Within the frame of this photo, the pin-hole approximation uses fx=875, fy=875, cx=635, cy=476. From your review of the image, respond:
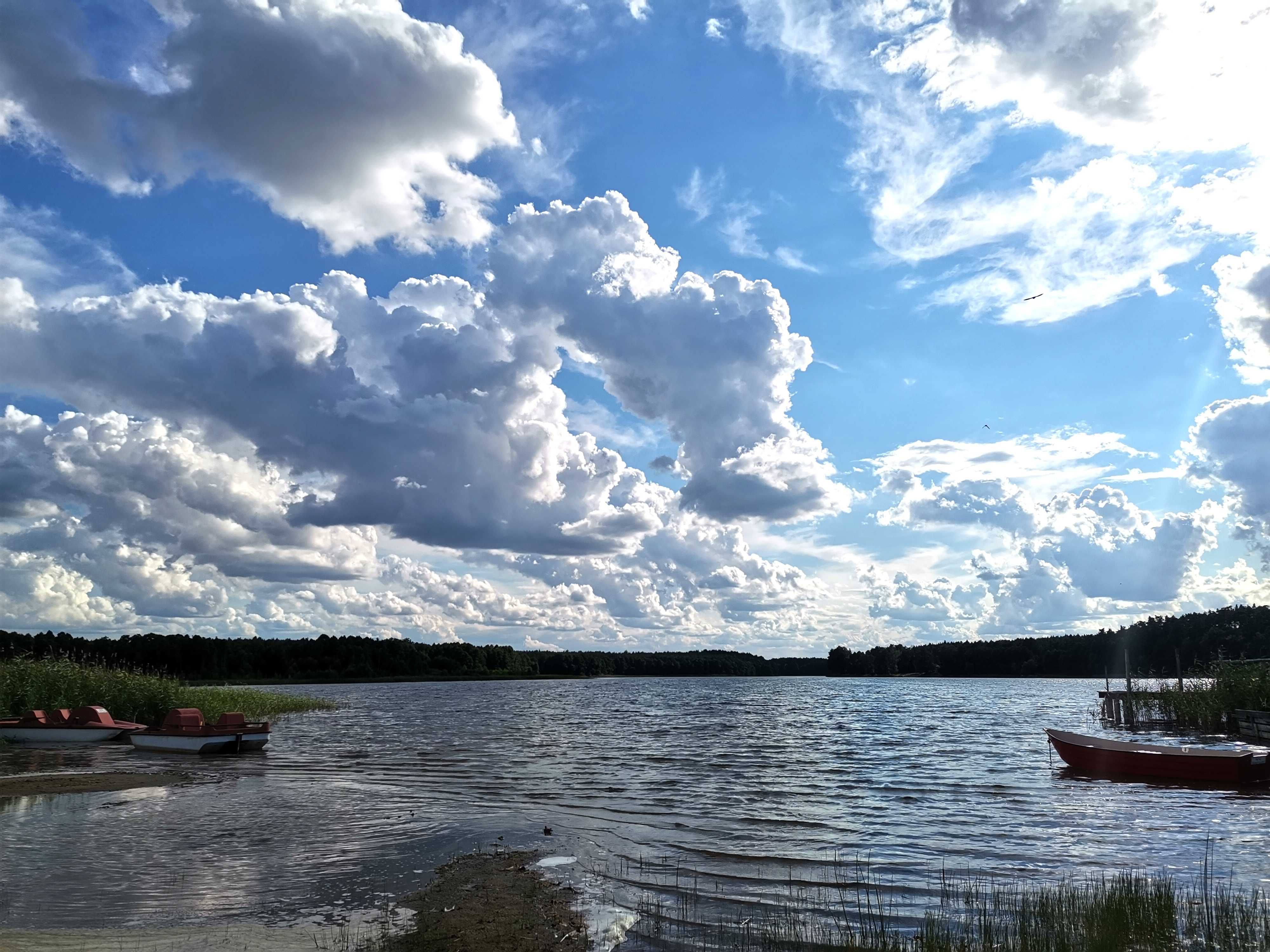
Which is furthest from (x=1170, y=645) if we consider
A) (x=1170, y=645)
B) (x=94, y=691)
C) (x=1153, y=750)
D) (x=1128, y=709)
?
(x=94, y=691)

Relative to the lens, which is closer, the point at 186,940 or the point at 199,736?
the point at 186,940

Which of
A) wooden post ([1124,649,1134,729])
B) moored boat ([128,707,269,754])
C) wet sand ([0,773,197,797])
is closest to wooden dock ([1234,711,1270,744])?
wooden post ([1124,649,1134,729])

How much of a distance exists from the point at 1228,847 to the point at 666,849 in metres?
13.2

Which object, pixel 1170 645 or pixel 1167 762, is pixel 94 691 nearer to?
pixel 1167 762

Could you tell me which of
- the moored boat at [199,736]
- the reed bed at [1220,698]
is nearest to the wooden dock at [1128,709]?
the reed bed at [1220,698]

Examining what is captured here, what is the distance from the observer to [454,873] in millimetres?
16844

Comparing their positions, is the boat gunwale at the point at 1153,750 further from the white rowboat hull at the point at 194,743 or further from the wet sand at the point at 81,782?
the white rowboat hull at the point at 194,743

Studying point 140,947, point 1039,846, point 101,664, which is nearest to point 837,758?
point 1039,846

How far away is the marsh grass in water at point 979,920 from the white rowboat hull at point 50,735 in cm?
3527

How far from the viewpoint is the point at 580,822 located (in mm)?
23906

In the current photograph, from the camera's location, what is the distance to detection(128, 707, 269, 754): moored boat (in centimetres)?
3838

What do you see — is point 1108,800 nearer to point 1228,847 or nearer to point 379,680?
point 1228,847

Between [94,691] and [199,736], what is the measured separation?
11795mm

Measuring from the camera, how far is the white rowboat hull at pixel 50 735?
3928 cm
